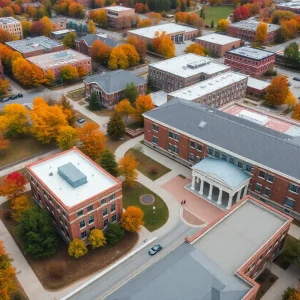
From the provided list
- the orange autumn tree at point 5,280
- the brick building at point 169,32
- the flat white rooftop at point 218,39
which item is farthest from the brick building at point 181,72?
the orange autumn tree at point 5,280

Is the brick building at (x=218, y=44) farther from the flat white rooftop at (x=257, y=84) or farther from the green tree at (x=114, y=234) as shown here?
the green tree at (x=114, y=234)

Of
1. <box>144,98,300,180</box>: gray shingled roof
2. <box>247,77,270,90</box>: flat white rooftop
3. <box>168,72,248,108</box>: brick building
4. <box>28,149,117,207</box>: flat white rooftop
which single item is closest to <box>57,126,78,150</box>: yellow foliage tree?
<box>28,149,117,207</box>: flat white rooftop

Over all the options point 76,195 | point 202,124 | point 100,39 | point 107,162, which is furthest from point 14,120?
point 100,39

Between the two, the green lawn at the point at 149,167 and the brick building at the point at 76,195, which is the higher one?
the brick building at the point at 76,195

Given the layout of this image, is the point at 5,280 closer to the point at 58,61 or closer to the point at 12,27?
the point at 58,61

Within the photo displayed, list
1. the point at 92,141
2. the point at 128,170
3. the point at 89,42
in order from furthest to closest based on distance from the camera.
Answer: the point at 89,42, the point at 92,141, the point at 128,170

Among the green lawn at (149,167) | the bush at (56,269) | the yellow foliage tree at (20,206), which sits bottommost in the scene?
the green lawn at (149,167)
